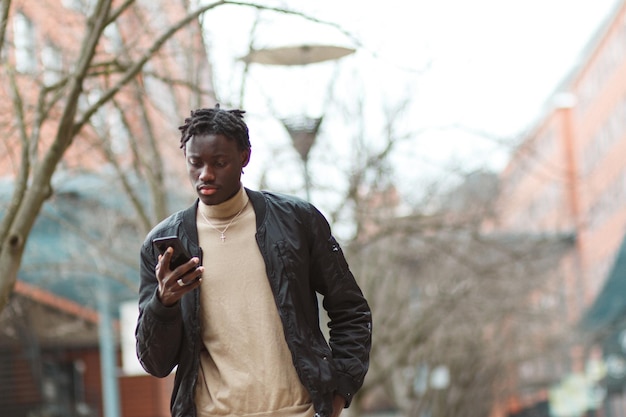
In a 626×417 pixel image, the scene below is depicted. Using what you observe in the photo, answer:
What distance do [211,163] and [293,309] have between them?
0.52 meters

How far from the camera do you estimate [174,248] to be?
13.2 ft

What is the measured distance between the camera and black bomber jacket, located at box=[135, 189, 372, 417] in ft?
14.1

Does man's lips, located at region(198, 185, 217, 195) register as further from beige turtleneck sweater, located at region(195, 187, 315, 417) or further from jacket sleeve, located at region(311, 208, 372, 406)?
jacket sleeve, located at region(311, 208, 372, 406)

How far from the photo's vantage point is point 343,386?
4.46 m

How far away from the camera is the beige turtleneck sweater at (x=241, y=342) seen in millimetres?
4285

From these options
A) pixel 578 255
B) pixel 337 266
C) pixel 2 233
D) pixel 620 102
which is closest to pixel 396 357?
pixel 2 233

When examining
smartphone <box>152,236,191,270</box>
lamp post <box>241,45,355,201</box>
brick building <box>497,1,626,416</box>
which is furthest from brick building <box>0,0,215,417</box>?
brick building <box>497,1,626,416</box>

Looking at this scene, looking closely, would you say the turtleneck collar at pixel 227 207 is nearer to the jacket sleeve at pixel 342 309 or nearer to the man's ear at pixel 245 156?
the man's ear at pixel 245 156

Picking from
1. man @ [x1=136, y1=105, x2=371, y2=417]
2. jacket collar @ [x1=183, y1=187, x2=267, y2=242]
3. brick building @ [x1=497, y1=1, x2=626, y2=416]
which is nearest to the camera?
man @ [x1=136, y1=105, x2=371, y2=417]

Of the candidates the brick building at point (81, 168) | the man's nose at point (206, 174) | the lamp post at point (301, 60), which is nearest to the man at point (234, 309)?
the man's nose at point (206, 174)

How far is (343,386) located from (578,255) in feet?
227

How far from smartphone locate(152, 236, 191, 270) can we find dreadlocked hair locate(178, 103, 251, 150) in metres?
0.40

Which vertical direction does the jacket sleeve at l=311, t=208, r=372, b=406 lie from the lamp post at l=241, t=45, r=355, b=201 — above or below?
below

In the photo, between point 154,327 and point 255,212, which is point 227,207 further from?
point 154,327
